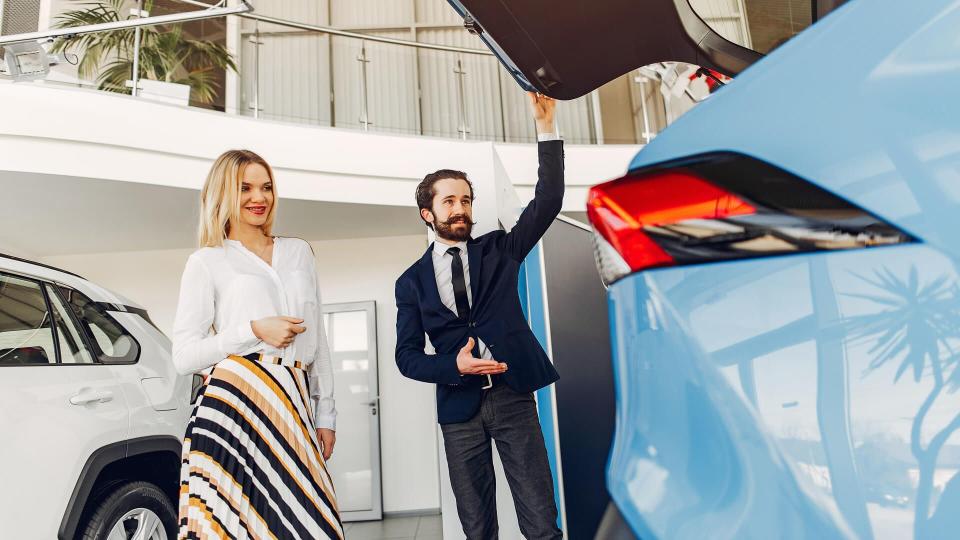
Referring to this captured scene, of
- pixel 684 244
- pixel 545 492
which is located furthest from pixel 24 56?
pixel 684 244

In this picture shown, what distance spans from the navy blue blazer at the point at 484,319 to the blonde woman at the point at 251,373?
332mm

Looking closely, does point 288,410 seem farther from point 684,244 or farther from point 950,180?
point 950,180

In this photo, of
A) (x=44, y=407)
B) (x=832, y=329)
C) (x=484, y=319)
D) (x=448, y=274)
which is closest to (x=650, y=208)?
(x=832, y=329)

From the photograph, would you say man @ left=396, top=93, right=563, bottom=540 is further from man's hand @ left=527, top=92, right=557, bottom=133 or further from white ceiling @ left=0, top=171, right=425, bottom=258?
white ceiling @ left=0, top=171, right=425, bottom=258

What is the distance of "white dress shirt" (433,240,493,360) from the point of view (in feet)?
6.63

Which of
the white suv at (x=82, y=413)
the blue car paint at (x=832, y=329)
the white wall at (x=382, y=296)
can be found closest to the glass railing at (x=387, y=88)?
the white wall at (x=382, y=296)

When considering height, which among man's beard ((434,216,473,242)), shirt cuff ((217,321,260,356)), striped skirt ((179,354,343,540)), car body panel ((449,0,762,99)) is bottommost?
striped skirt ((179,354,343,540))

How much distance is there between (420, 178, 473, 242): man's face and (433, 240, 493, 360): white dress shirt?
38 mm

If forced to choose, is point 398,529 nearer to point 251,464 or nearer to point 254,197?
point 251,464

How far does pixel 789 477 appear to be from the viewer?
551 mm

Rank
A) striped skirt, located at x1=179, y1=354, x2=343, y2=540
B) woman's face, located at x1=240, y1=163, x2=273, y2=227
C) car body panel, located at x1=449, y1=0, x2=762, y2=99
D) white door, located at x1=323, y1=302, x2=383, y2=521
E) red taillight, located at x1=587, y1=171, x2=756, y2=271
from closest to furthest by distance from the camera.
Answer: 1. red taillight, located at x1=587, y1=171, x2=756, y2=271
2. car body panel, located at x1=449, y1=0, x2=762, y2=99
3. striped skirt, located at x1=179, y1=354, x2=343, y2=540
4. woman's face, located at x1=240, y1=163, x2=273, y2=227
5. white door, located at x1=323, y1=302, x2=383, y2=521

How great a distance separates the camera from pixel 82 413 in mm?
2121

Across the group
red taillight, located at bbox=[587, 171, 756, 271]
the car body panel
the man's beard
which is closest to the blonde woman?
the man's beard

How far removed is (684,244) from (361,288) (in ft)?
22.5
